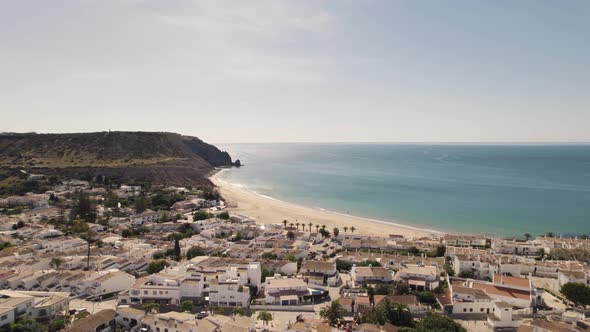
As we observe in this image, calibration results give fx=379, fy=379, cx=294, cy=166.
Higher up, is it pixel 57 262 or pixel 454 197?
pixel 454 197

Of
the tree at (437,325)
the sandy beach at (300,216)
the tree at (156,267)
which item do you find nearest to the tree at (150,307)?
the tree at (156,267)

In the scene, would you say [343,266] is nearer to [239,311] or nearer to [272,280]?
[272,280]

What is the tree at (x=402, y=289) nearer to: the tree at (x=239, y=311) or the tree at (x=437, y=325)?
the tree at (x=437, y=325)

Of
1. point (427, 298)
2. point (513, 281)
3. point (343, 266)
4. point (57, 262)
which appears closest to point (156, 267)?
point (57, 262)

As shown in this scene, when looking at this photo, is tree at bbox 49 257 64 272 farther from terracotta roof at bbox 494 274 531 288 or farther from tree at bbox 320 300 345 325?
terracotta roof at bbox 494 274 531 288

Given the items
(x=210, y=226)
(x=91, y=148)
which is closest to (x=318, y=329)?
(x=210, y=226)

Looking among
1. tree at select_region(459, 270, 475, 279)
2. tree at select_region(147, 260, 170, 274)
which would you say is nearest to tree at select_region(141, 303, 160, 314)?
tree at select_region(147, 260, 170, 274)
